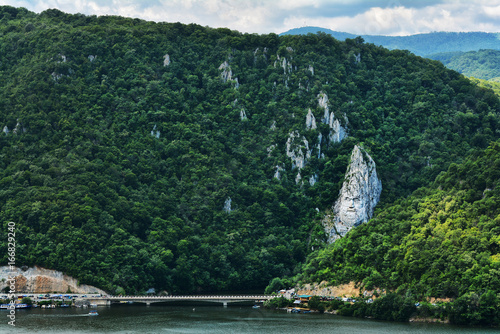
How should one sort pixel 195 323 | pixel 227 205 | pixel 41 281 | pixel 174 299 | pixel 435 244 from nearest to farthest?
1. pixel 195 323
2. pixel 435 244
3. pixel 41 281
4. pixel 174 299
5. pixel 227 205

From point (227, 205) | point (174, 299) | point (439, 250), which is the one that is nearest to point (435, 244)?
point (439, 250)

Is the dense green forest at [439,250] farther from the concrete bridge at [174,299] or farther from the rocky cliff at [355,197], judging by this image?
the concrete bridge at [174,299]

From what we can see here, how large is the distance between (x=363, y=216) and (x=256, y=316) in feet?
187

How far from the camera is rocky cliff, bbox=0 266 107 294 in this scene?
154875mm

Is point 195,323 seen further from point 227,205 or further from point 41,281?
point 227,205

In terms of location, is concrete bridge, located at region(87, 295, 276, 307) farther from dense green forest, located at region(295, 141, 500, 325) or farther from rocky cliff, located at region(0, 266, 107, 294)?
dense green forest, located at region(295, 141, 500, 325)

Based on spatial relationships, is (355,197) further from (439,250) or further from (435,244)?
(439,250)

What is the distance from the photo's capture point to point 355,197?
193 meters

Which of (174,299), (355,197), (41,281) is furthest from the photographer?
(355,197)

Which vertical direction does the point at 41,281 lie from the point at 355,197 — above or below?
below

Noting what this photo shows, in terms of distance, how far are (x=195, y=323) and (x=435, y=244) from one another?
45034 millimetres

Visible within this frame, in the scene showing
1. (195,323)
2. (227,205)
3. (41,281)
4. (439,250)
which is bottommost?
(195,323)

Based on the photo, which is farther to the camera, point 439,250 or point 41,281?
point 41,281

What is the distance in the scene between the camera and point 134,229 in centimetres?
17500
